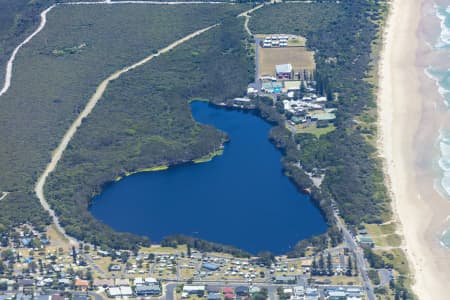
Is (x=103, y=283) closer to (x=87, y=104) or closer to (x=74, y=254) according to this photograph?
(x=74, y=254)

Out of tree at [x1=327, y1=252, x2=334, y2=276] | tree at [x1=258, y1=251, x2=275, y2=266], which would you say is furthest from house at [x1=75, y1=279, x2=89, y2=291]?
tree at [x1=327, y1=252, x2=334, y2=276]

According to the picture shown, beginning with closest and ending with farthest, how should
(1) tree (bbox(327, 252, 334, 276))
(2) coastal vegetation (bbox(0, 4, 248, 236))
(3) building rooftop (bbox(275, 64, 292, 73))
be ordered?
(1) tree (bbox(327, 252, 334, 276)) < (2) coastal vegetation (bbox(0, 4, 248, 236)) < (3) building rooftop (bbox(275, 64, 292, 73))

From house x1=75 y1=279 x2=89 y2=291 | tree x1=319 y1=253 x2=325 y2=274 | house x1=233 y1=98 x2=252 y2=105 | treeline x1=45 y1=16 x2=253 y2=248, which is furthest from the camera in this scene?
house x1=233 y1=98 x2=252 y2=105

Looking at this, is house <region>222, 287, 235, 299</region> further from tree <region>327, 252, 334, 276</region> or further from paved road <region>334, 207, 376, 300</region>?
paved road <region>334, 207, 376, 300</region>

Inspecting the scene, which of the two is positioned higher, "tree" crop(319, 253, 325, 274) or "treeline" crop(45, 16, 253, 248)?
"treeline" crop(45, 16, 253, 248)

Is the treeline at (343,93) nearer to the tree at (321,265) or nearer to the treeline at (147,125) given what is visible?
the tree at (321,265)

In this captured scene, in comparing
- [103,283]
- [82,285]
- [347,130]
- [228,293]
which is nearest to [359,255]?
[228,293]
